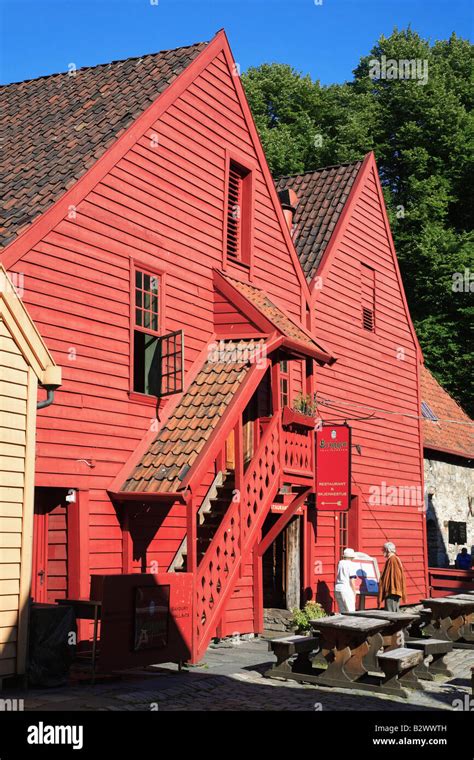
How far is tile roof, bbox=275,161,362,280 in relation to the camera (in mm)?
→ 21969

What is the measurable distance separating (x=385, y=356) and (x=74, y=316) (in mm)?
12038

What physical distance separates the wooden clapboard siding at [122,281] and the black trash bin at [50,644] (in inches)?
60.9

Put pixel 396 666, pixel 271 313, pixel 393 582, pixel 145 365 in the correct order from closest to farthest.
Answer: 1. pixel 396 666
2. pixel 145 365
3. pixel 393 582
4. pixel 271 313

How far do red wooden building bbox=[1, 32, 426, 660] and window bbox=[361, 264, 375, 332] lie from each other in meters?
1.78

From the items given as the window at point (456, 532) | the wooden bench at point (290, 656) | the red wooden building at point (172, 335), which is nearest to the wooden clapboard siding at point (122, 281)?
the red wooden building at point (172, 335)

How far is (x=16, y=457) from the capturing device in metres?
11.4

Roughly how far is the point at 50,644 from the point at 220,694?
210 centimetres

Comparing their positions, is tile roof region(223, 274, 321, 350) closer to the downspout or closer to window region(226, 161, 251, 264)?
window region(226, 161, 251, 264)

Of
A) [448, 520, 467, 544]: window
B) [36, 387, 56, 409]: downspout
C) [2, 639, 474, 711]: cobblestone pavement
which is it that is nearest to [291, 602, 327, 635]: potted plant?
[2, 639, 474, 711]: cobblestone pavement

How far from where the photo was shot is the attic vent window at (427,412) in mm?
27969

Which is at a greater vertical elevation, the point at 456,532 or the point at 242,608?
the point at 456,532

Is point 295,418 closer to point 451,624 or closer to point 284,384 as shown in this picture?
point 284,384

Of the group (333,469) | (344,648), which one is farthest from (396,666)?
(333,469)

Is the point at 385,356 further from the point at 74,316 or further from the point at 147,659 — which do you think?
the point at 147,659
